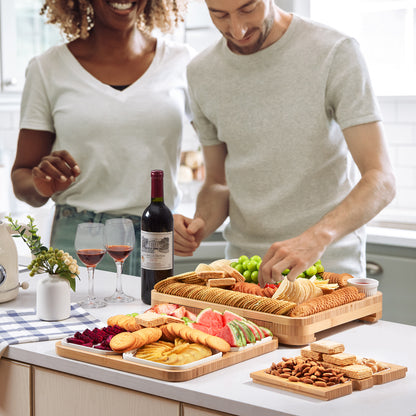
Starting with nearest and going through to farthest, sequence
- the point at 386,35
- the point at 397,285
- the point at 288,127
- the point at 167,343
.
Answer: the point at 167,343
the point at 288,127
the point at 397,285
the point at 386,35

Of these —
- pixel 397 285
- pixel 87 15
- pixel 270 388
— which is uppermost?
pixel 87 15

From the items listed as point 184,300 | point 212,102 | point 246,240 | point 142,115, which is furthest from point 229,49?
point 184,300

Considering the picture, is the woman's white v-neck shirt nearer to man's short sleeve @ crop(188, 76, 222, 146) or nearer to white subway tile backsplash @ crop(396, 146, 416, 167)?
man's short sleeve @ crop(188, 76, 222, 146)

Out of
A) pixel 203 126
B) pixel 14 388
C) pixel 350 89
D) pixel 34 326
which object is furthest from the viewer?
pixel 203 126

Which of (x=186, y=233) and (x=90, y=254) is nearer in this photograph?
(x=90, y=254)

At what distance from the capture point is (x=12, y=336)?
5.19 feet

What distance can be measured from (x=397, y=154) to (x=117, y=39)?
64.9 inches

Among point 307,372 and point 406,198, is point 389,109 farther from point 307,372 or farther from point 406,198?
point 307,372

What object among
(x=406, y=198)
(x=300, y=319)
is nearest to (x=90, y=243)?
(x=300, y=319)

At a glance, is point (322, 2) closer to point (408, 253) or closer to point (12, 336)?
point (408, 253)

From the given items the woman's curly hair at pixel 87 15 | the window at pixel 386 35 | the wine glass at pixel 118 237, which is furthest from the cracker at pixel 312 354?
the window at pixel 386 35

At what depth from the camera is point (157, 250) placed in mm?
1768

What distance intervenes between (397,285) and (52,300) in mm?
1770

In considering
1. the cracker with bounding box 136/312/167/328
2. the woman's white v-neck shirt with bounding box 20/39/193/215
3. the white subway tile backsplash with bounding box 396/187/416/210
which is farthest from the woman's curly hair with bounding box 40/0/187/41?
the white subway tile backsplash with bounding box 396/187/416/210
